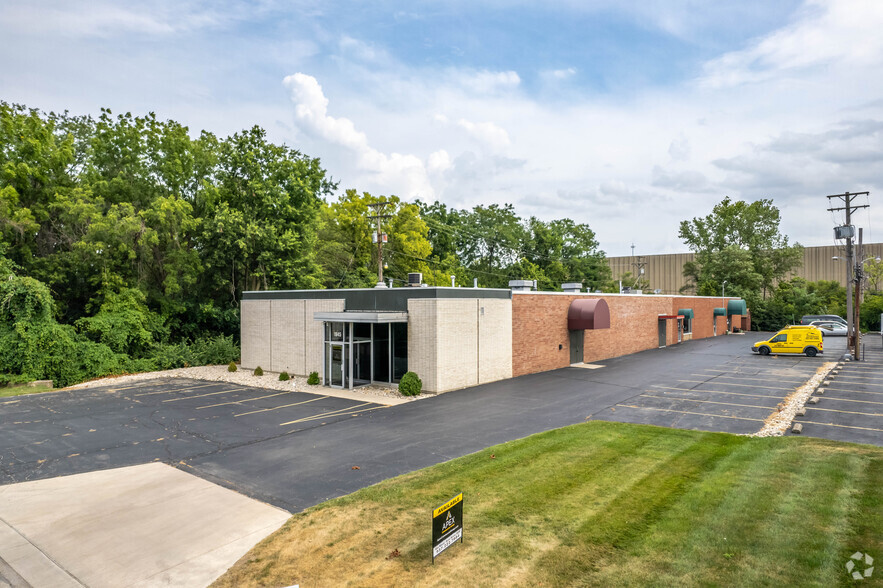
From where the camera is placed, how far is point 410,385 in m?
20.2

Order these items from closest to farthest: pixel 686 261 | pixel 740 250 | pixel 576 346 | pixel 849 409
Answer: pixel 849 409 < pixel 576 346 < pixel 740 250 < pixel 686 261

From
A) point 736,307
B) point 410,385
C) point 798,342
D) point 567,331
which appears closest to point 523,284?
point 567,331

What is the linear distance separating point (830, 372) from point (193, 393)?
30.0 meters

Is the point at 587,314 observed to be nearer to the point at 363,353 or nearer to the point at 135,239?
the point at 363,353

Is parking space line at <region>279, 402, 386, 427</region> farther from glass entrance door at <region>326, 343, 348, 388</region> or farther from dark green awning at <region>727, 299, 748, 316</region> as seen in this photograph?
dark green awning at <region>727, 299, 748, 316</region>

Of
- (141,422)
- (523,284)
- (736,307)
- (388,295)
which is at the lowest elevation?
(141,422)

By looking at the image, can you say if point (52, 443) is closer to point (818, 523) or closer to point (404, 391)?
point (404, 391)

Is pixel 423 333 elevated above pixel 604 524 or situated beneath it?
elevated above

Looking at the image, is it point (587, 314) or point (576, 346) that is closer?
point (587, 314)

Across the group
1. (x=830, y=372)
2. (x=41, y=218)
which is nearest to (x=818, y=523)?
(x=830, y=372)

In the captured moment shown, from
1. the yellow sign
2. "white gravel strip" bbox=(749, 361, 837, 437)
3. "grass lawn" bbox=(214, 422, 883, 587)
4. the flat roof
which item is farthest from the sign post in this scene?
the flat roof

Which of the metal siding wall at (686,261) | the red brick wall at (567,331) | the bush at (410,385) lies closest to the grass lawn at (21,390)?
the bush at (410,385)

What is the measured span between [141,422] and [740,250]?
69276 mm

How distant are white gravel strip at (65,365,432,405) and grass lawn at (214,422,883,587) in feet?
29.5
